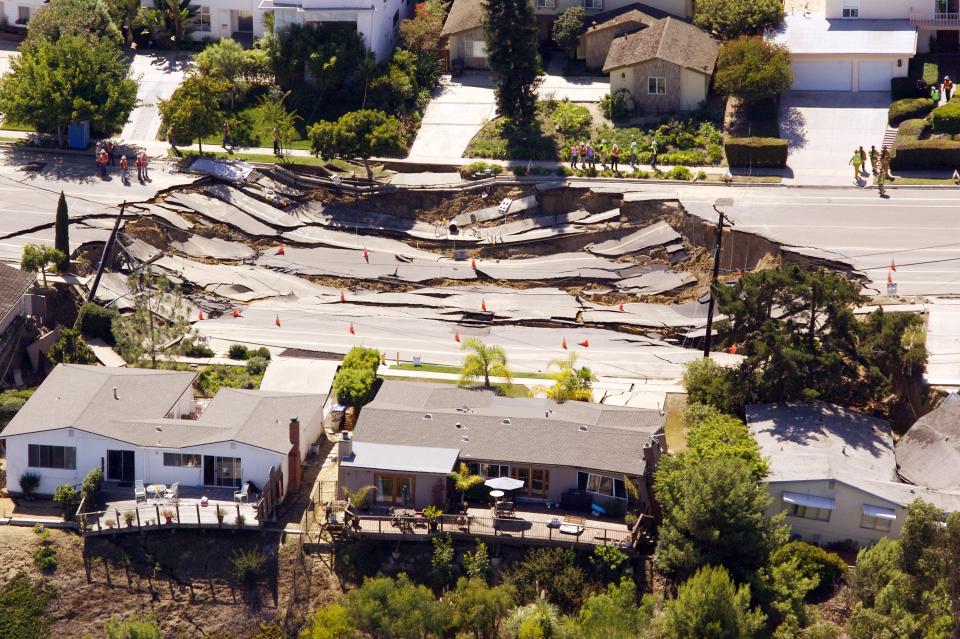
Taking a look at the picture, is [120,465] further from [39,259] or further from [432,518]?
[39,259]

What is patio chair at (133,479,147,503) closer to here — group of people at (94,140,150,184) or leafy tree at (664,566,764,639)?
leafy tree at (664,566,764,639)

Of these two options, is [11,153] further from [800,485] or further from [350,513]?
[800,485]

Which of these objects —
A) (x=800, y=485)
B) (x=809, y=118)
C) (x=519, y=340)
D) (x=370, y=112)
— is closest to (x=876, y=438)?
(x=800, y=485)

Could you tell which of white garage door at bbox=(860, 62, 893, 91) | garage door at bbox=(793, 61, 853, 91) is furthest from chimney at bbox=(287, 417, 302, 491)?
white garage door at bbox=(860, 62, 893, 91)

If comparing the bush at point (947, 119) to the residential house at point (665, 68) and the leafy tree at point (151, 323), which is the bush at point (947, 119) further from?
the leafy tree at point (151, 323)

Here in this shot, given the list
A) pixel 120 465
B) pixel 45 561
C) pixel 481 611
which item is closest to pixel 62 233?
pixel 120 465

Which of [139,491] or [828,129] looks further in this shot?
[828,129]
